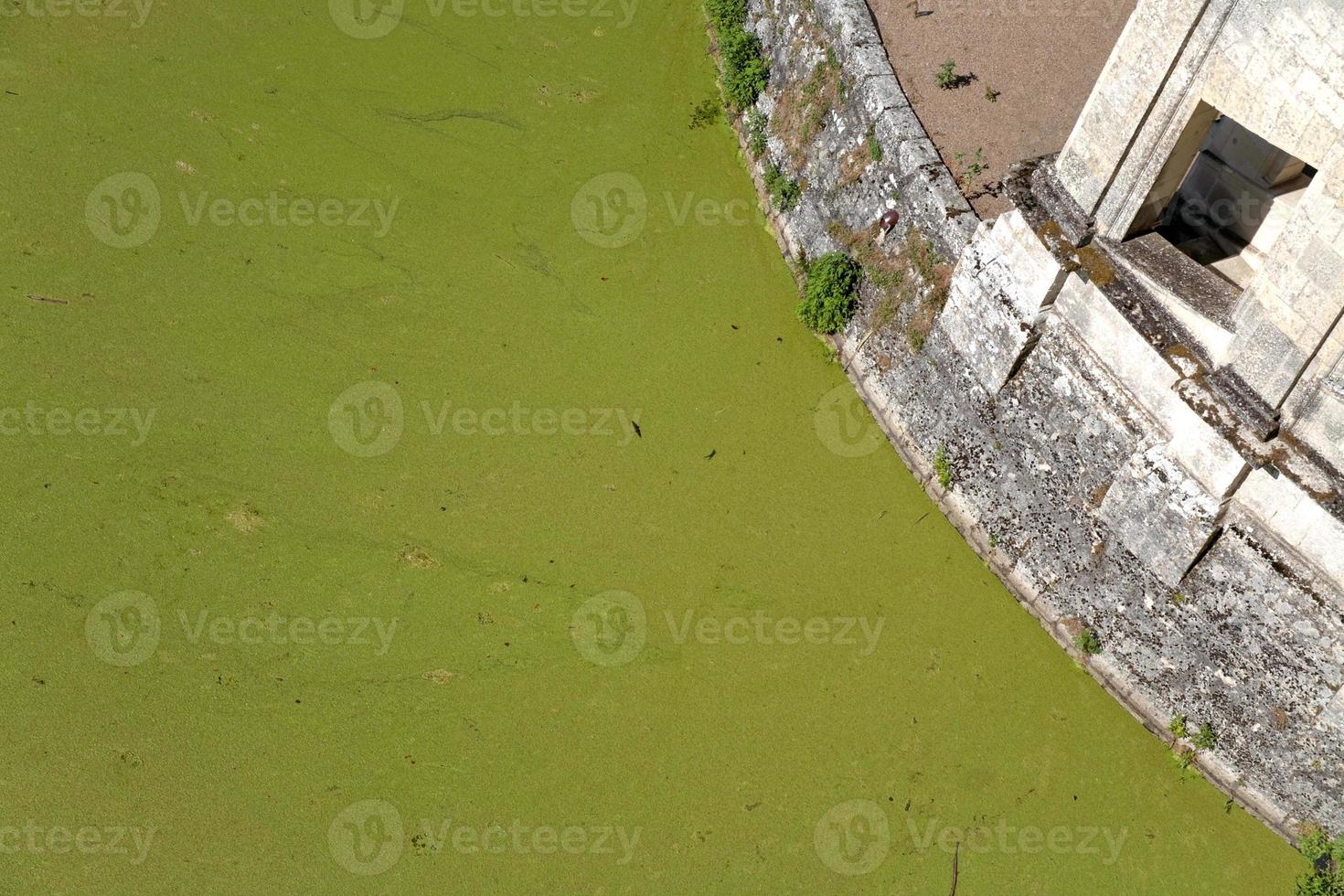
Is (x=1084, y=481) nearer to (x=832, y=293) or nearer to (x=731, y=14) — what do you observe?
(x=832, y=293)

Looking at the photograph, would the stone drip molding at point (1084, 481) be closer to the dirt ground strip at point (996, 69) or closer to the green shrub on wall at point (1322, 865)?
the green shrub on wall at point (1322, 865)

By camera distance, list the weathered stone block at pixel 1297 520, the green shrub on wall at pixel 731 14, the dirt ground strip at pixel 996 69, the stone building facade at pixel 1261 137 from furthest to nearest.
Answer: the green shrub on wall at pixel 731 14 → the dirt ground strip at pixel 996 69 → the weathered stone block at pixel 1297 520 → the stone building facade at pixel 1261 137

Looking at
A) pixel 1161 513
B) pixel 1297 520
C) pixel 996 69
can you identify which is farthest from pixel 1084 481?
pixel 996 69

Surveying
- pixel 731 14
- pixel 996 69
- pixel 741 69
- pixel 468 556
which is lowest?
pixel 468 556

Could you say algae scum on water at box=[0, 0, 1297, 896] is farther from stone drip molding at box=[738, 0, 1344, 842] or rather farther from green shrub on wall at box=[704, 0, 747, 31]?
green shrub on wall at box=[704, 0, 747, 31]

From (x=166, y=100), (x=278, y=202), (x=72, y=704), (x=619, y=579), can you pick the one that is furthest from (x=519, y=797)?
(x=166, y=100)

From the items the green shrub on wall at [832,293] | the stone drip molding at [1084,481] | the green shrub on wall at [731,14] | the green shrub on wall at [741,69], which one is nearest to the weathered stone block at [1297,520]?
the stone drip molding at [1084,481]
